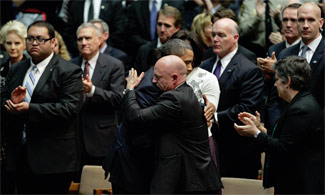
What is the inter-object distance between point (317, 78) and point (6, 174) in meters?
3.27

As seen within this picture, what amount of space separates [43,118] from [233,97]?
6.04 feet

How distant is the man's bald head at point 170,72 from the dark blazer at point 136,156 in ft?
0.62

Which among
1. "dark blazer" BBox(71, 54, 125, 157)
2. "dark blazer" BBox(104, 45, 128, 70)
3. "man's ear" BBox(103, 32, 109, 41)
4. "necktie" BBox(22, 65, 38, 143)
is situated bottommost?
"dark blazer" BBox(71, 54, 125, 157)

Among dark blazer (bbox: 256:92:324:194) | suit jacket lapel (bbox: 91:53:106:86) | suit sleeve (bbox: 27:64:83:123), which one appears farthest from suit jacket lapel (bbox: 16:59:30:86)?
dark blazer (bbox: 256:92:324:194)

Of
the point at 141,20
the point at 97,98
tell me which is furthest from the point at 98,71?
the point at 141,20

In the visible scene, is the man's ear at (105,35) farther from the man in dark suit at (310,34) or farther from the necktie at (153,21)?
the man in dark suit at (310,34)

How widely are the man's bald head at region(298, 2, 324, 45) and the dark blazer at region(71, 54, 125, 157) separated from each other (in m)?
2.06

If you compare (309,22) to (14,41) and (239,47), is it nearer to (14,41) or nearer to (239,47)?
(239,47)

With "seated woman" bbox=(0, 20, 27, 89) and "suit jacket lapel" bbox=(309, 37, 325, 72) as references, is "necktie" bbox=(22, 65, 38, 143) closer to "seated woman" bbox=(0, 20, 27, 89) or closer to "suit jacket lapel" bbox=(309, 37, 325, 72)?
"seated woman" bbox=(0, 20, 27, 89)

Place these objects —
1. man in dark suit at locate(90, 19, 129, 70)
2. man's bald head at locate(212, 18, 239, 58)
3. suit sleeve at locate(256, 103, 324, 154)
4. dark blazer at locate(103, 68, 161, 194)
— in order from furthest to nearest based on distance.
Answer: man in dark suit at locate(90, 19, 129, 70) < man's bald head at locate(212, 18, 239, 58) < dark blazer at locate(103, 68, 161, 194) < suit sleeve at locate(256, 103, 324, 154)

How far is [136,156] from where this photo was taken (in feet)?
14.0

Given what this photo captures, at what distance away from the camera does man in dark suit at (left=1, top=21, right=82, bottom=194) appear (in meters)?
5.19

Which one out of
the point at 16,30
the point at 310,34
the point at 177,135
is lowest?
the point at 177,135

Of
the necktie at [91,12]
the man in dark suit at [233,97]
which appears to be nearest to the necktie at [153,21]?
the necktie at [91,12]
